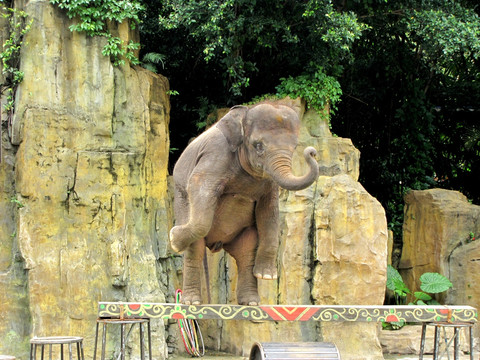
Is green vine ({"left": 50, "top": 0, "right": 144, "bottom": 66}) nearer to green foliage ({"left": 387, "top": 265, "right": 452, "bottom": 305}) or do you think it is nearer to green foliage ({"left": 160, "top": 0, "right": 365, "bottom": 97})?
green foliage ({"left": 160, "top": 0, "right": 365, "bottom": 97})

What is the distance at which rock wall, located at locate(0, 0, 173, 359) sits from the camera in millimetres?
9648

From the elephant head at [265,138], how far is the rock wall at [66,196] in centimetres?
433

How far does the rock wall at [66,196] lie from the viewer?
9.65 meters

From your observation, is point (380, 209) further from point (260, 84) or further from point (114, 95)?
point (114, 95)

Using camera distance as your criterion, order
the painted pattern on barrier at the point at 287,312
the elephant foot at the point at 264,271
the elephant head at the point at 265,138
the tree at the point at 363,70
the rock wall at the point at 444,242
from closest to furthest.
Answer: the elephant head at the point at 265,138, the painted pattern on barrier at the point at 287,312, the elephant foot at the point at 264,271, the tree at the point at 363,70, the rock wall at the point at 444,242

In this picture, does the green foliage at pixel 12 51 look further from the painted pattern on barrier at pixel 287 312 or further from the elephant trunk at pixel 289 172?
the elephant trunk at pixel 289 172

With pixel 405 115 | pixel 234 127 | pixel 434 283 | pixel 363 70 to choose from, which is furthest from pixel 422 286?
pixel 234 127

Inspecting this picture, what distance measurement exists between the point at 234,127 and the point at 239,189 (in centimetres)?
54

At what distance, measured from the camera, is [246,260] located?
20.9 ft

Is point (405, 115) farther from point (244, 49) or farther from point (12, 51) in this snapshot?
point (12, 51)

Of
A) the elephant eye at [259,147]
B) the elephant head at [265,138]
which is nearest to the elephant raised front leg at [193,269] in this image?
the elephant head at [265,138]

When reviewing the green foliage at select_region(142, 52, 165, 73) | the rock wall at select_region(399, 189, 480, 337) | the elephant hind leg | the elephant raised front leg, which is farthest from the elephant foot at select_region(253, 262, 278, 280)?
the rock wall at select_region(399, 189, 480, 337)

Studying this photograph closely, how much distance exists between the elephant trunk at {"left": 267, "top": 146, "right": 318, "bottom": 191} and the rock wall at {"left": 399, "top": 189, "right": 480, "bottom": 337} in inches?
255

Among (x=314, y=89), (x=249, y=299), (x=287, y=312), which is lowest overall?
(x=287, y=312)
